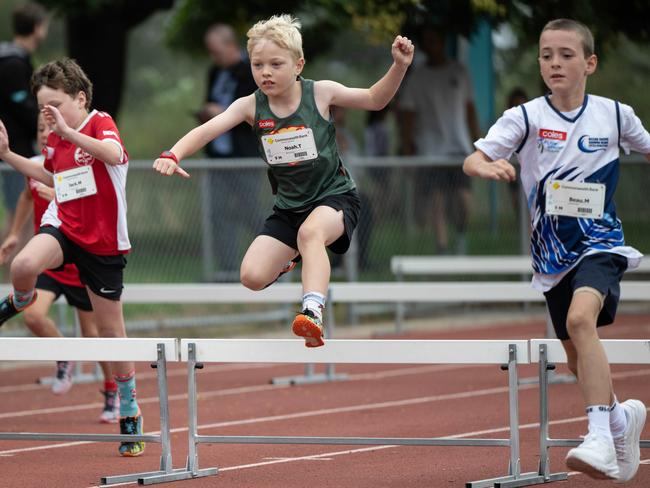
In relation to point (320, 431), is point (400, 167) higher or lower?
higher

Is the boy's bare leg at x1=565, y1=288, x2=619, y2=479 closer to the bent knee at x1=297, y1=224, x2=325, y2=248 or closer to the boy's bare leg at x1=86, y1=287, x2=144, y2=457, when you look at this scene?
the bent knee at x1=297, y1=224, x2=325, y2=248

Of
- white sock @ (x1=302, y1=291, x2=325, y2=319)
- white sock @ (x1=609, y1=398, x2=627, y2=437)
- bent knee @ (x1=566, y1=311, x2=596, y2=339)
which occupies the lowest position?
white sock @ (x1=609, y1=398, x2=627, y2=437)

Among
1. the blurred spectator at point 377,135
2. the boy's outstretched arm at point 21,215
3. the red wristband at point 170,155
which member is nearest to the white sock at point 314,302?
the red wristband at point 170,155

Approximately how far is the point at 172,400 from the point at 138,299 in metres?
0.94

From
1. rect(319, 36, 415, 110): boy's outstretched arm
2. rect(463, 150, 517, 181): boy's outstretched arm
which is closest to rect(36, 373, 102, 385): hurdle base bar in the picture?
rect(319, 36, 415, 110): boy's outstretched arm

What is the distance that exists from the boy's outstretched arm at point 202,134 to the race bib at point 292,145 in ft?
0.60

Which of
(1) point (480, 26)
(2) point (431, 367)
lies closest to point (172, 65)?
(1) point (480, 26)

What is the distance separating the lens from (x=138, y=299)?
10.6m

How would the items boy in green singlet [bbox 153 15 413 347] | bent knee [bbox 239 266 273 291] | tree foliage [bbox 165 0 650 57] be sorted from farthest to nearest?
1. tree foliage [bbox 165 0 650 57]
2. bent knee [bbox 239 266 273 291]
3. boy in green singlet [bbox 153 15 413 347]

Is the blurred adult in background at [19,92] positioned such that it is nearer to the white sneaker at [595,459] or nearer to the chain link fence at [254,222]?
the chain link fence at [254,222]

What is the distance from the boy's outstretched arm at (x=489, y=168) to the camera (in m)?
5.91

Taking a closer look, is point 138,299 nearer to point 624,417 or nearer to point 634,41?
point 624,417

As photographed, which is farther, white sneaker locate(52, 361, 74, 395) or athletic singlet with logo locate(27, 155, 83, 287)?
white sneaker locate(52, 361, 74, 395)

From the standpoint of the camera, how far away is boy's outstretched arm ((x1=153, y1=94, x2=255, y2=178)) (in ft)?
21.3
